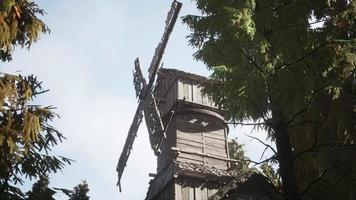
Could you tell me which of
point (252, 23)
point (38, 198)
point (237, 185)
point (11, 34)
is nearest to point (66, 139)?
point (38, 198)

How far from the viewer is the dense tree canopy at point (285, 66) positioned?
7.95m

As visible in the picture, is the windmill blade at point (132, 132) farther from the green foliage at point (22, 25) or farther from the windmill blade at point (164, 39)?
the green foliage at point (22, 25)

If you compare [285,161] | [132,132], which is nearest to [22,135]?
[285,161]

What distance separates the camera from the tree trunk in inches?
296

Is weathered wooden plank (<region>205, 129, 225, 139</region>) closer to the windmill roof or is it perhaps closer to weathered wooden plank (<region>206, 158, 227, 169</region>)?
weathered wooden plank (<region>206, 158, 227, 169</region>)

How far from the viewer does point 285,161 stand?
310 inches

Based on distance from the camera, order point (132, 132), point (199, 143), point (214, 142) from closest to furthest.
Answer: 1. point (199, 143)
2. point (214, 142)
3. point (132, 132)

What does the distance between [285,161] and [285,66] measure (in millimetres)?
1833

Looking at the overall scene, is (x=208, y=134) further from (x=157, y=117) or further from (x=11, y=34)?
(x=11, y=34)

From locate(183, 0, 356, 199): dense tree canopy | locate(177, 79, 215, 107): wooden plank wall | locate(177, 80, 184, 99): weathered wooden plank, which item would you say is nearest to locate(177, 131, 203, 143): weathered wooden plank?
locate(177, 79, 215, 107): wooden plank wall

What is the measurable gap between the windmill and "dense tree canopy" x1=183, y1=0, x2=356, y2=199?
9.72 meters

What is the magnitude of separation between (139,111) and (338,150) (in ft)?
45.1

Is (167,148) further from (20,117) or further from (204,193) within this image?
(20,117)

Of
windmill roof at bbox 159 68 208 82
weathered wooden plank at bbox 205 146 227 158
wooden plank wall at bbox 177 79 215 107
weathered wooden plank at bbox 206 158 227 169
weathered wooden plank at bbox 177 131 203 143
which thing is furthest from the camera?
windmill roof at bbox 159 68 208 82
